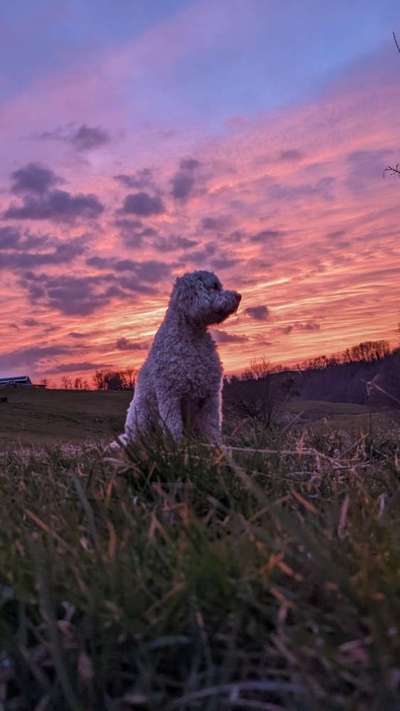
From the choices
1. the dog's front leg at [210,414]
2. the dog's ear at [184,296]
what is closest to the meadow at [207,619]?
the dog's ear at [184,296]

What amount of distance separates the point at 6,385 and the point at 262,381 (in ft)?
75.4

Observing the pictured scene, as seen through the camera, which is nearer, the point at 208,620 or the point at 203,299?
the point at 208,620

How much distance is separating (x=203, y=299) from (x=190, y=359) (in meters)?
0.70

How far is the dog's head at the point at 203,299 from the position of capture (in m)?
7.61

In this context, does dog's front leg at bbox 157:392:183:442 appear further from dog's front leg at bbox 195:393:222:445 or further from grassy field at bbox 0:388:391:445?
grassy field at bbox 0:388:391:445

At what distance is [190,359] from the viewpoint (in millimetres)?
7770

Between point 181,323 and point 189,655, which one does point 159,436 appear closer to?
point 189,655

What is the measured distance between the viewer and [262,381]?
103 feet

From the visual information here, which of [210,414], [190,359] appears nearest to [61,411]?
[210,414]

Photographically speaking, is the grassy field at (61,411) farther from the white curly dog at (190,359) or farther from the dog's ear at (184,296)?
the dog's ear at (184,296)

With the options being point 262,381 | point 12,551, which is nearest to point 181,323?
point 12,551

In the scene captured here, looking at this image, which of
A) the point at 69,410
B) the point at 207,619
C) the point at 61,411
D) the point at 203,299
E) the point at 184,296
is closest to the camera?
the point at 207,619

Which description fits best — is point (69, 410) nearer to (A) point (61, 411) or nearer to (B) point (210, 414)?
(A) point (61, 411)

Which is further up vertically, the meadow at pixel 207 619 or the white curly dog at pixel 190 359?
the white curly dog at pixel 190 359
